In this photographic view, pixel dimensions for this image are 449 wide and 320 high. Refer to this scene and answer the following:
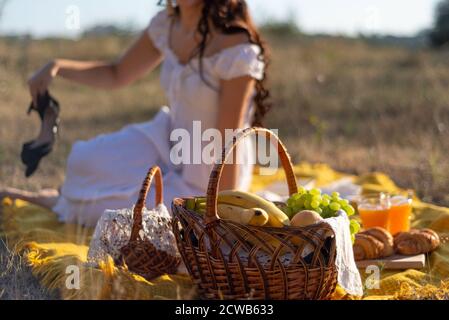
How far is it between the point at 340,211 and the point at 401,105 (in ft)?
16.1

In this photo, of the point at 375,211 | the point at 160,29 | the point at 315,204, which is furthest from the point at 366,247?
the point at 160,29

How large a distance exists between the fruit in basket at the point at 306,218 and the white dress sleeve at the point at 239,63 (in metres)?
1.19

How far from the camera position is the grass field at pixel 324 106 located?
5211mm

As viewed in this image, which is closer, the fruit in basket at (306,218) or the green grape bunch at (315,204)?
the fruit in basket at (306,218)

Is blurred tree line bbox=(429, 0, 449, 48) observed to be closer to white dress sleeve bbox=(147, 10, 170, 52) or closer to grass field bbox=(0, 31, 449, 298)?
grass field bbox=(0, 31, 449, 298)

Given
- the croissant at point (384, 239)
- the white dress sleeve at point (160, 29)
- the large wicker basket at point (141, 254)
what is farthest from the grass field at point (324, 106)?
the large wicker basket at point (141, 254)

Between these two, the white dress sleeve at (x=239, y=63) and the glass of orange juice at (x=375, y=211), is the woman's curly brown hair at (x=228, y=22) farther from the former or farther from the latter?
the glass of orange juice at (x=375, y=211)

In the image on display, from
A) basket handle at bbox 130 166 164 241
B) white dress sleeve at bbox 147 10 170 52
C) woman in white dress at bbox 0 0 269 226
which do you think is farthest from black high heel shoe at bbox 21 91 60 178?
basket handle at bbox 130 166 164 241

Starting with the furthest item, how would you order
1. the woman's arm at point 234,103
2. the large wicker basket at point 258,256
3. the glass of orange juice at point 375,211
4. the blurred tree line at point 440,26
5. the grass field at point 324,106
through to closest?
the blurred tree line at point 440,26 → the grass field at point 324,106 → the woman's arm at point 234,103 → the glass of orange juice at point 375,211 → the large wicker basket at point 258,256

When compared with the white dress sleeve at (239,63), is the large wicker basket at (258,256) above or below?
below

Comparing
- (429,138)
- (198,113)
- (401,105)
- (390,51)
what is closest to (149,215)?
(198,113)

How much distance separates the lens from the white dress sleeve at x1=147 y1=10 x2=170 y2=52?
161 inches

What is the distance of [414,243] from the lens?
317 cm

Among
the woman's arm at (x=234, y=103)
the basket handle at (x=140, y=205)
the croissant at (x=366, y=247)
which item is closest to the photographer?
the basket handle at (x=140, y=205)
